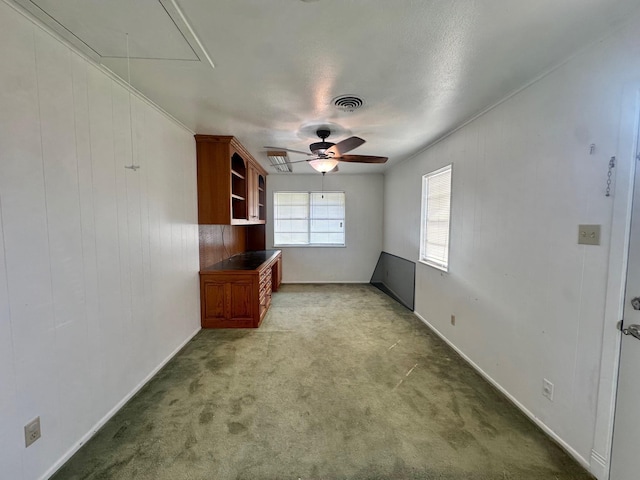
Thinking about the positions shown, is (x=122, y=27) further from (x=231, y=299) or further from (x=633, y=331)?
(x=633, y=331)

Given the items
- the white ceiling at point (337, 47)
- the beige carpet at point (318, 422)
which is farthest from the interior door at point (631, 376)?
the white ceiling at point (337, 47)

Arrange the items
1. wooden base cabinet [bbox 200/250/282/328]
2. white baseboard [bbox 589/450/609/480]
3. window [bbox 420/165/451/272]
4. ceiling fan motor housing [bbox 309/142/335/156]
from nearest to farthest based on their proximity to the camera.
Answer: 1. white baseboard [bbox 589/450/609/480]
2. ceiling fan motor housing [bbox 309/142/335/156]
3. window [bbox 420/165/451/272]
4. wooden base cabinet [bbox 200/250/282/328]

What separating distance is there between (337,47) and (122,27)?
1.21 meters

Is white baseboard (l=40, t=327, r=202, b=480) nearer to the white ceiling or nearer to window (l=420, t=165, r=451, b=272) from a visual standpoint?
the white ceiling

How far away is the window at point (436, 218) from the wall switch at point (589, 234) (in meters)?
1.65

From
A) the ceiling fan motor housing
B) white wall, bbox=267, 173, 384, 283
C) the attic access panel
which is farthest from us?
white wall, bbox=267, 173, 384, 283

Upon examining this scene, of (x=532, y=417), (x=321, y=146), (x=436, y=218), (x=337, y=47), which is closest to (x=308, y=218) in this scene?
(x=436, y=218)

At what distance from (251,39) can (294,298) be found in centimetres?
423

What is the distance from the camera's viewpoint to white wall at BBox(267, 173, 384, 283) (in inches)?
245

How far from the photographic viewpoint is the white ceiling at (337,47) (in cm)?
137

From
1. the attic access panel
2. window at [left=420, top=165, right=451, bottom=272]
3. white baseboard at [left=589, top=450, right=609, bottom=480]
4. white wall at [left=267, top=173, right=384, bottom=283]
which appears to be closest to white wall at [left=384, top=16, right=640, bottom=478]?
white baseboard at [left=589, top=450, right=609, bottom=480]

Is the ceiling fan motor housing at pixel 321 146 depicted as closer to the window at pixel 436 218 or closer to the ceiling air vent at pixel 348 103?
the ceiling air vent at pixel 348 103

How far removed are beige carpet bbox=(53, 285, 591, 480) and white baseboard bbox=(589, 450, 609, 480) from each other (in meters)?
0.10

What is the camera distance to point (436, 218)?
3.74 metres
